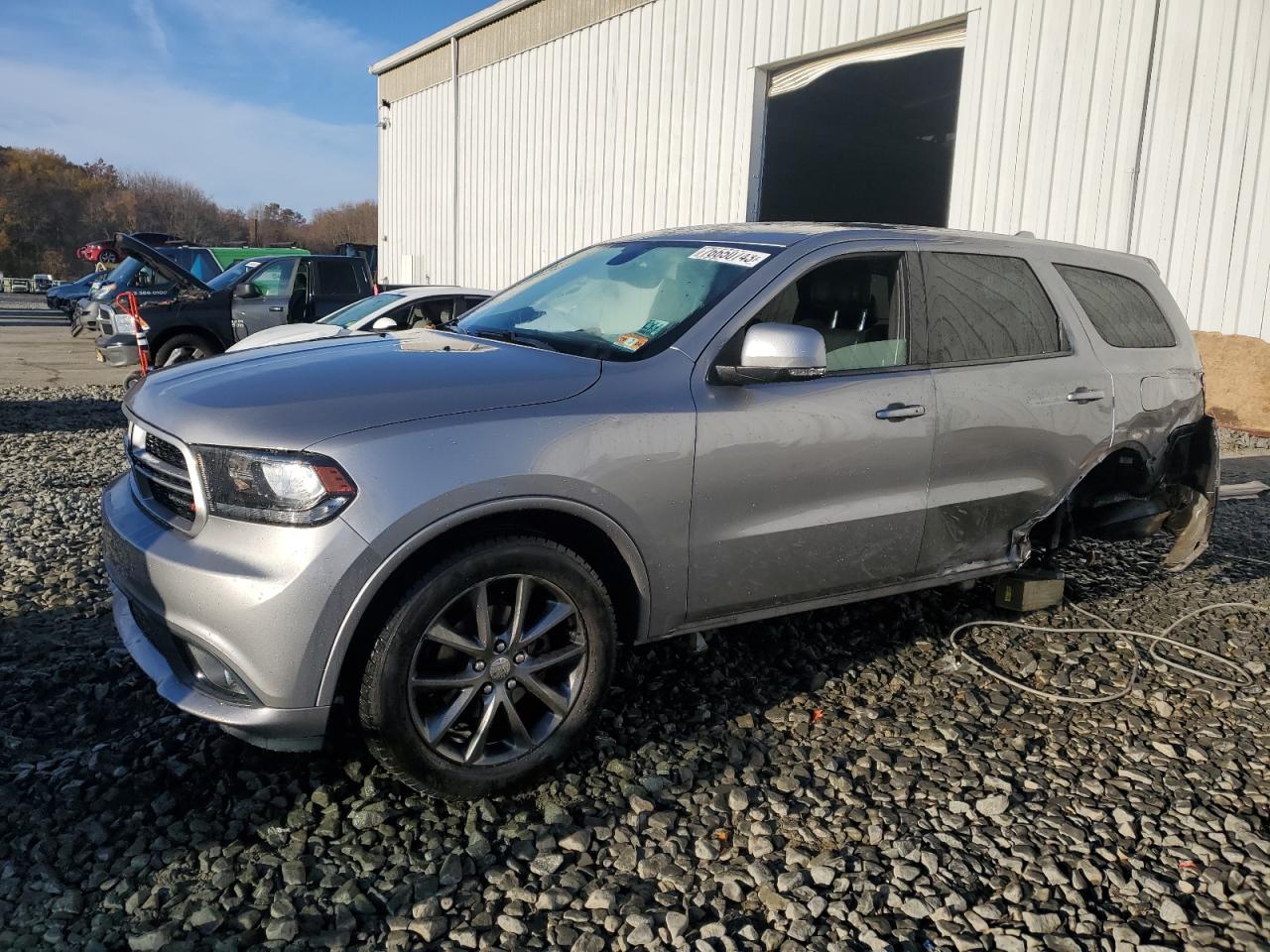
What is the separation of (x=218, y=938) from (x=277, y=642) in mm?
705

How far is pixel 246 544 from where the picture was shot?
254 centimetres

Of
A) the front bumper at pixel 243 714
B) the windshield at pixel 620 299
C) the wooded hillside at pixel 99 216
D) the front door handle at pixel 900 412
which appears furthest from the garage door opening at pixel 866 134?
the wooded hillside at pixel 99 216

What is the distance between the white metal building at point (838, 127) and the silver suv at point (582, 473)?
6738 millimetres

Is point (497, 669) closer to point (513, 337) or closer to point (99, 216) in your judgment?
point (513, 337)

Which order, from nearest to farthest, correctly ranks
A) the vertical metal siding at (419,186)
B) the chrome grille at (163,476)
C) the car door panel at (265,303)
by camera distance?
the chrome grille at (163,476), the car door panel at (265,303), the vertical metal siding at (419,186)

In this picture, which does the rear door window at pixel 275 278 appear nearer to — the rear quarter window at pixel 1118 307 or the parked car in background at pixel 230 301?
the parked car in background at pixel 230 301

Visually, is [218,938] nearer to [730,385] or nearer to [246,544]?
[246,544]

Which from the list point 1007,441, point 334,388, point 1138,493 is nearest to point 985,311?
point 1007,441

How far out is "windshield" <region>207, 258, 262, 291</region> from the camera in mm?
12398

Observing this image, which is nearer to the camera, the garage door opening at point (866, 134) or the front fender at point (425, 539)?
the front fender at point (425, 539)

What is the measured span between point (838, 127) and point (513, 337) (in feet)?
54.0

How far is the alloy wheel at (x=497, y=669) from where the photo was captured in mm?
2748

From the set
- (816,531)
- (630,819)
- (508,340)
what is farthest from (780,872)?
(508,340)

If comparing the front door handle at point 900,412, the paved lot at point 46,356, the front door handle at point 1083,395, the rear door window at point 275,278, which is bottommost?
the paved lot at point 46,356
